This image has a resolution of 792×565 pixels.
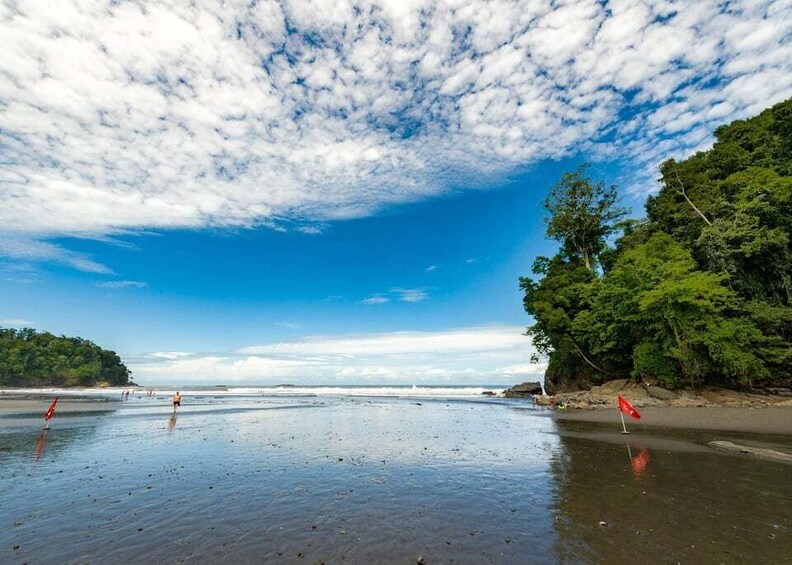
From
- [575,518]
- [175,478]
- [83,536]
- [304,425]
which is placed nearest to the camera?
[83,536]

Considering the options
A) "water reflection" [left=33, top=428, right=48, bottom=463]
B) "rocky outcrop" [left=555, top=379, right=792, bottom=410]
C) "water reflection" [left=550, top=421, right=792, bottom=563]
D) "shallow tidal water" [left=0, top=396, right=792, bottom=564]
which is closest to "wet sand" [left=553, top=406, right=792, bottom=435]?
"rocky outcrop" [left=555, top=379, right=792, bottom=410]

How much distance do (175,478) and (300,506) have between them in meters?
6.25

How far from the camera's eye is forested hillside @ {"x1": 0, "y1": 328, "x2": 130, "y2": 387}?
4738 inches

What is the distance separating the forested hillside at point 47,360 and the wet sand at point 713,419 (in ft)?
548

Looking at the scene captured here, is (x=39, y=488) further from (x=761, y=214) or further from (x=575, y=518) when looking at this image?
(x=761, y=214)

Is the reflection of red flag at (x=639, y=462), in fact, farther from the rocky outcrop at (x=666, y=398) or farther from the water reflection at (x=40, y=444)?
the water reflection at (x=40, y=444)

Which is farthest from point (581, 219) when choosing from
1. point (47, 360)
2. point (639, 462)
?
point (47, 360)

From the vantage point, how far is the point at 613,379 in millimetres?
48250

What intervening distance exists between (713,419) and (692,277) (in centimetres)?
1473

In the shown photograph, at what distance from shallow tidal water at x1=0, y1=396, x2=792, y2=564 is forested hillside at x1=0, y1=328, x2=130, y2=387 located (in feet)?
486

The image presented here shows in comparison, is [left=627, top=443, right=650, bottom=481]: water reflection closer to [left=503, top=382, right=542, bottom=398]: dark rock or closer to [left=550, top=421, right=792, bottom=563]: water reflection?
[left=550, top=421, right=792, bottom=563]: water reflection

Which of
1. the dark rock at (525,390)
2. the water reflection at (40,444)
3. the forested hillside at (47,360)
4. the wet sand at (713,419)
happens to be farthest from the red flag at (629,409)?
the forested hillside at (47,360)

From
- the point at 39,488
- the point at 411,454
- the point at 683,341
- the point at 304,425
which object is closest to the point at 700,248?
the point at 683,341

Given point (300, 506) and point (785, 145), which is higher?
point (785, 145)
